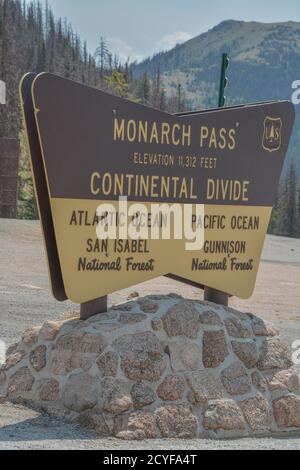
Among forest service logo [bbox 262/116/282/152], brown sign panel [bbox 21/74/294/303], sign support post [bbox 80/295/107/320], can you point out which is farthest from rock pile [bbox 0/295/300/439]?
forest service logo [bbox 262/116/282/152]

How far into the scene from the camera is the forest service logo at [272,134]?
6.50 m

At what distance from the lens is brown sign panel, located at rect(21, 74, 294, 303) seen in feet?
17.3

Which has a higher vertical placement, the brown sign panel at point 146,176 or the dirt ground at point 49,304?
the brown sign panel at point 146,176

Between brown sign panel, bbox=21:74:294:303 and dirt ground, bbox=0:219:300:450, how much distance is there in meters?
0.96

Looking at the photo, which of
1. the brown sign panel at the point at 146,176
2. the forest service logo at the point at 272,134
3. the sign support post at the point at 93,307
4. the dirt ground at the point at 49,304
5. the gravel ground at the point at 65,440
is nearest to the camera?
the gravel ground at the point at 65,440

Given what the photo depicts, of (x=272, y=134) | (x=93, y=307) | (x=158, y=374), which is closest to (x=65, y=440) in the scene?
(x=158, y=374)

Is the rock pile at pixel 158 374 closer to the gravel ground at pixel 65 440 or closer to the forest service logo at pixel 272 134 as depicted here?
the gravel ground at pixel 65 440

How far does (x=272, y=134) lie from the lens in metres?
6.55

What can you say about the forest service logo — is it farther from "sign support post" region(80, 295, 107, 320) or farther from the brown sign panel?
"sign support post" region(80, 295, 107, 320)

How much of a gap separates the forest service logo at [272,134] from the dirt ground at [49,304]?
2.23 metres

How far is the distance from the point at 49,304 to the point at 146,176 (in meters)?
5.27

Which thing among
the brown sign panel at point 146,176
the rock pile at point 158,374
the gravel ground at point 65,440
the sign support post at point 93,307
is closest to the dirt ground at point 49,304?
the gravel ground at point 65,440

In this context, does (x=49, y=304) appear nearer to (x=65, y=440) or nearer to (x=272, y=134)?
(x=272, y=134)
